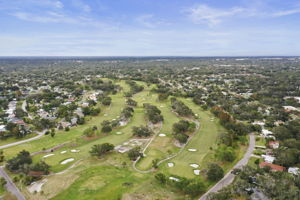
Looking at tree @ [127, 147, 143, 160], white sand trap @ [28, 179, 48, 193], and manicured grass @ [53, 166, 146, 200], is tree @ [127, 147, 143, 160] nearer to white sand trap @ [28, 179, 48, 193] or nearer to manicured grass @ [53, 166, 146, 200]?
manicured grass @ [53, 166, 146, 200]

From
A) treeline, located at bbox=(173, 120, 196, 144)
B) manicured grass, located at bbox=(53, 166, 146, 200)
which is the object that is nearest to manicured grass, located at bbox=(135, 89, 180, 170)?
treeline, located at bbox=(173, 120, 196, 144)

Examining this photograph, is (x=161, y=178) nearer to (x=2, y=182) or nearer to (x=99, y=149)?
(x=99, y=149)

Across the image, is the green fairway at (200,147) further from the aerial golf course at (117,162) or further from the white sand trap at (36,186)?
the white sand trap at (36,186)

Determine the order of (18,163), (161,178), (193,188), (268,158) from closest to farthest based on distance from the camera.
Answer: (193,188) < (161,178) < (18,163) < (268,158)

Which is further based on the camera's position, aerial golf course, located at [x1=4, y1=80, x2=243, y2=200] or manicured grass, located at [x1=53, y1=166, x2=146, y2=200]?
aerial golf course, located at [x1=4, y1=80, x2=243, y2=200]

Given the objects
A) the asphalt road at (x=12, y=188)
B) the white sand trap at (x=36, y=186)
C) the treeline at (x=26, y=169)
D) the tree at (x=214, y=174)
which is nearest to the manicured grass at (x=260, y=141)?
the tree at (x=214, y=174)

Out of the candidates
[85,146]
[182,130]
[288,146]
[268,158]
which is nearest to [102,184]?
[85,146]

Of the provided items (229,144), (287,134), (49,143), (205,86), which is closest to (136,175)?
(229,144)

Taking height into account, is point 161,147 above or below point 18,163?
below

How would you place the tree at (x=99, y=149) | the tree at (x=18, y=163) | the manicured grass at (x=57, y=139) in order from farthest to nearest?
the manicured grass at (x=57, y=139) → the tree at (x=99, y=149) → the tree at (x=18, y=163)
